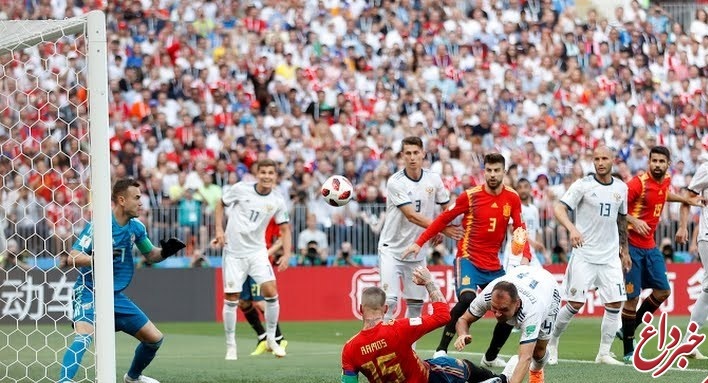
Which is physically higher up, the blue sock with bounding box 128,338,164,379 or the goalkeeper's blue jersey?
the goalkeeper's blue jersey

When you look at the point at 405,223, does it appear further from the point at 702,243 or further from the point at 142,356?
the point at 142,356

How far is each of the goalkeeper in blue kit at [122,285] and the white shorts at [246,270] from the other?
4225 mm

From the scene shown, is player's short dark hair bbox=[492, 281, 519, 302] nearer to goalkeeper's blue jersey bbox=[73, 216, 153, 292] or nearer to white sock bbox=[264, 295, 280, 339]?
goalkeeper's blue jersey bbox=[73, 216, 153, 292]

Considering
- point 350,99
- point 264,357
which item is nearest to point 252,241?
point 264,357

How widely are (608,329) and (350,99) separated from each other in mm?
14266

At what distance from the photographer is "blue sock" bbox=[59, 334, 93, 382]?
454 inches

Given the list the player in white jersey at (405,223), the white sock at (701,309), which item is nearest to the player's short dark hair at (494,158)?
the player in white jersey at (405,223)

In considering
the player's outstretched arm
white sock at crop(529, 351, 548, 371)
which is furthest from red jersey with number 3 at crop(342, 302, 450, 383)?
white sock at crop(529, 351, 548, 371)

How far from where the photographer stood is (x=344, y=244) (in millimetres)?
24406

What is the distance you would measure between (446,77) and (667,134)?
4789 millimetres

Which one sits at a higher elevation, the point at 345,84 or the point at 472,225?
the point at 345,84

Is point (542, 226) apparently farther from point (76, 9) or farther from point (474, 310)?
point (474, 310)

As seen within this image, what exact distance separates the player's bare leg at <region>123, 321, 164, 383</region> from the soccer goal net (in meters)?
1.00

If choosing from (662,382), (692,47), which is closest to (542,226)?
(692,47)
